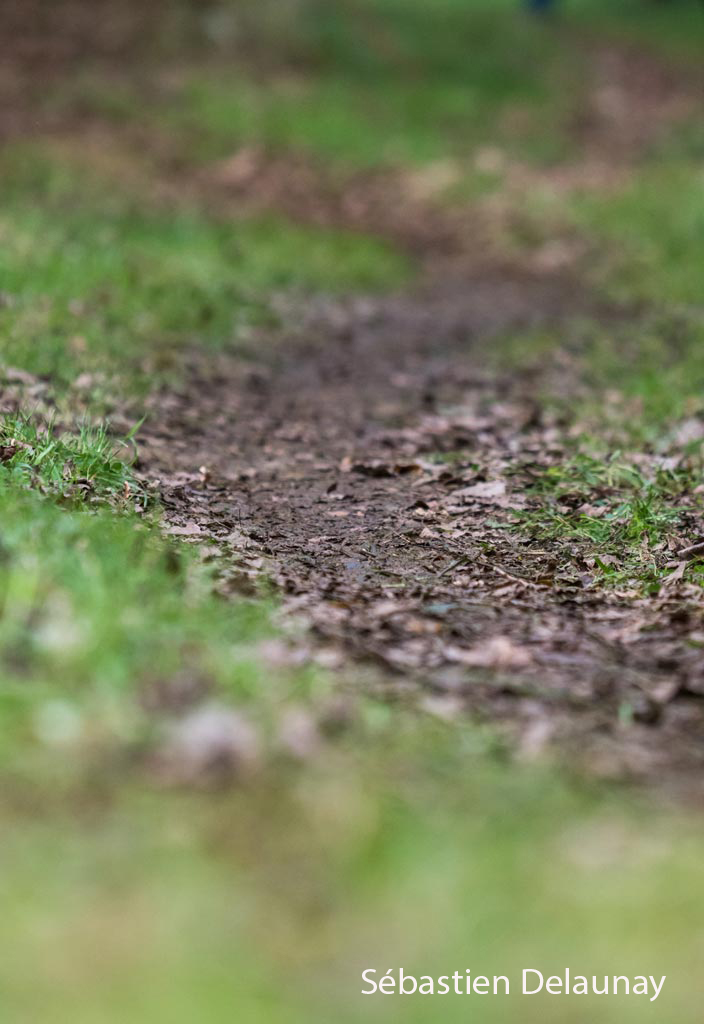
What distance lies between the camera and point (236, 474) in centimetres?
620

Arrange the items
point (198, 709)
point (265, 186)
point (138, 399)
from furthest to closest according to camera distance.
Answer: point (265, 186) < point (138, 399) < point (198, 709)

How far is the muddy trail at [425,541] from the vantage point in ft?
11.8

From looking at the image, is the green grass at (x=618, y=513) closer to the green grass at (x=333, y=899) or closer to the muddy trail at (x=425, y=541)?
the muddy trail at (x=425, y=541)

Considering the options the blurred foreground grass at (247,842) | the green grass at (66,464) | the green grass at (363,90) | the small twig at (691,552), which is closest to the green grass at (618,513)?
the small twig at (691,552)

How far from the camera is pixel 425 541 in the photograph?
5.24m

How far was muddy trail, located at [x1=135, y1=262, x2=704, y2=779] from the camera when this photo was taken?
3605 mm

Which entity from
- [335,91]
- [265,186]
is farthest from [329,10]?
[265,186]

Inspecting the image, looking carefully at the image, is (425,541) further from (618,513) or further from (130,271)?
(130,271)

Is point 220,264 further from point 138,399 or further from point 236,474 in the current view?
point 236,474

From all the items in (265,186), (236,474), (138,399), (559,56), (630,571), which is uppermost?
(559,56)

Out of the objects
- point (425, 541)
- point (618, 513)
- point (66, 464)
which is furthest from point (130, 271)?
point (618, 513)

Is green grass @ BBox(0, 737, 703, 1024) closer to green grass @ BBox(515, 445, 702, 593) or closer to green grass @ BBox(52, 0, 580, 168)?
green grass @ BBox(515, 445, 702, 593)

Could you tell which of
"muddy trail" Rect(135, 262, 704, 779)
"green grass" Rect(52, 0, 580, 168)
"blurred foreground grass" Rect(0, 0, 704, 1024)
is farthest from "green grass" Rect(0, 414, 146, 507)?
"green grass" Rect(52, 0, 580, 168)

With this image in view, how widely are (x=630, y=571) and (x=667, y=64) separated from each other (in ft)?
78.4
